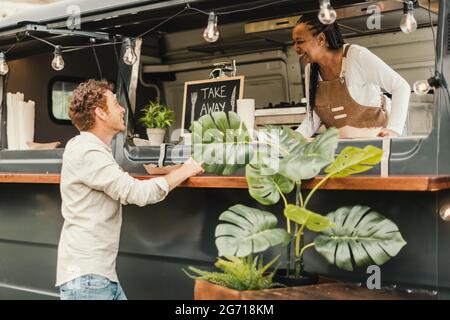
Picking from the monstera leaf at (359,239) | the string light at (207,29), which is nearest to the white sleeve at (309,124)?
the string light at (207,29)

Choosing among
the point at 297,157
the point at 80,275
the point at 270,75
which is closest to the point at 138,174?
the point at 80,275

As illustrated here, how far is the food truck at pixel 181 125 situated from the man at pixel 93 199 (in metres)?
0.31

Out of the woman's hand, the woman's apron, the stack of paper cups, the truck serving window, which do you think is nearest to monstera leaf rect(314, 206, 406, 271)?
the woman's hand

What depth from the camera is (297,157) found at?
3.11m

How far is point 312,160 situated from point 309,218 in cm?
28

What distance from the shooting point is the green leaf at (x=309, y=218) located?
2.90m

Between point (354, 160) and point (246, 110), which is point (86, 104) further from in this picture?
point (354, 160)

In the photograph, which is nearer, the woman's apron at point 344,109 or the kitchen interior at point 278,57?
the woman's apron at point 344,109

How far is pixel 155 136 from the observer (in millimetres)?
4332

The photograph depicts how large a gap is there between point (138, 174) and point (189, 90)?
635 mm

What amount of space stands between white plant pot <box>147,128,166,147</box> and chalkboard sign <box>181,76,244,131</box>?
181 mm

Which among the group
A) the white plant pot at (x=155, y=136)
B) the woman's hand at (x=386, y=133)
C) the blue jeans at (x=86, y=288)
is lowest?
the blue jeans at (x=86, y=288)

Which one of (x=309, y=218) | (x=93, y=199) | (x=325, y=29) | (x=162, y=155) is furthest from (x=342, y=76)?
(x=93, y=199)

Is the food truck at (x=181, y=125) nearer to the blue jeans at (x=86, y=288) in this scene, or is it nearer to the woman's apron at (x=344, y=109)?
the woman's apron at (x=344, y=109)
